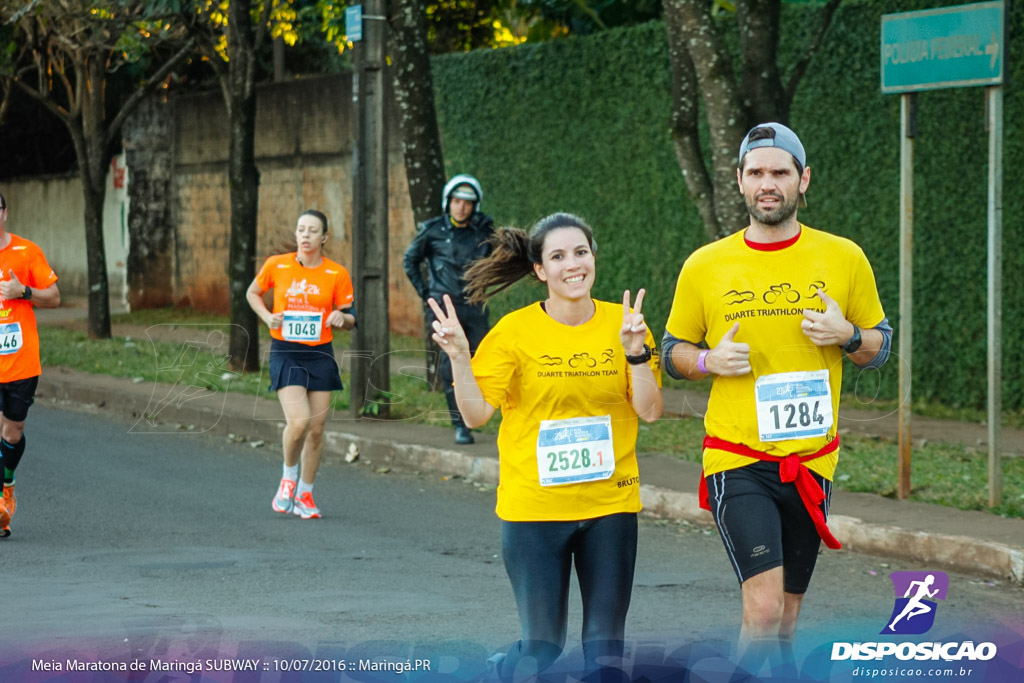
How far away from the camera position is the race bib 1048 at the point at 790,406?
14.7 ft

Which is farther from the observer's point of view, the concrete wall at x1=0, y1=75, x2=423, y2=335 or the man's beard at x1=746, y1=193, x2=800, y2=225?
the concrete wall at x1=0, y1=75, x2=423, y2=335

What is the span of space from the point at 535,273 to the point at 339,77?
681 inches

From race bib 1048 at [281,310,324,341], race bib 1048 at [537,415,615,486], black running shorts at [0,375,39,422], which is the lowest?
black running shorts at [0,375,39,422]

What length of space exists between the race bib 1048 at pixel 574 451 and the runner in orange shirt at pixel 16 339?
4450 mm

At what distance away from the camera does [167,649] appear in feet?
17.7

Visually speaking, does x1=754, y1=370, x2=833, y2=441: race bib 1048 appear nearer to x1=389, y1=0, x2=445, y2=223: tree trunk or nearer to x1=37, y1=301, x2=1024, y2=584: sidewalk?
x1=37, y1=301, x2=1024, y2=584: sidewalk

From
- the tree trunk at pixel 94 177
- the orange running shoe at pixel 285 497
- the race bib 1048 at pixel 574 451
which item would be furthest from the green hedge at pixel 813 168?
the race bib 1048 at pixel 574 451

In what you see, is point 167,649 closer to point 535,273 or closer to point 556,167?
point 535,273

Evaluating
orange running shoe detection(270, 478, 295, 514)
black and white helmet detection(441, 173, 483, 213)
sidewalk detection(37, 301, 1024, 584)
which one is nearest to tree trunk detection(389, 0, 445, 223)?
sidewalk detection(37, 301, 1024, 584)

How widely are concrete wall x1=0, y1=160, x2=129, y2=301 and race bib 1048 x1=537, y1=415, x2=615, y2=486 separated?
80.9 ft

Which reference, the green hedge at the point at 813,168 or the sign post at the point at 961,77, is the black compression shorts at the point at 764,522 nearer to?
the sign post at the point at 961,77

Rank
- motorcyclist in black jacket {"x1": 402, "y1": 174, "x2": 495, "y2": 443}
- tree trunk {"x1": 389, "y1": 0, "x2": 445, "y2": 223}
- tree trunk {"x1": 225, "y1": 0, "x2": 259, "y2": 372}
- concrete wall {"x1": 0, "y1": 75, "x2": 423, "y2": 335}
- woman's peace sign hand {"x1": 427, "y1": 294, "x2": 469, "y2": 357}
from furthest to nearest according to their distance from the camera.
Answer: concrete wall {"x1": 0, "y1": 75, "x2": 423, "y2": 335} → tree trunk {"x1": 225, "y1": 0, "x2": 259, "y2": 372} → tree trunk {"x1": 389, "y1": 0, "x2": 445, "y2": 223} → motorcyclist in black jacket {"x1": 402, "y1": 174, "x2": 495, "y2": 443} → woman's peace sign hand {"x1": 427, "y1": 294, "x2": 469, "y2": 357}

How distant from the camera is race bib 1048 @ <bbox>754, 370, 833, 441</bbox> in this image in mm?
4484

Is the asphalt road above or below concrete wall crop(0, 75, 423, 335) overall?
below
